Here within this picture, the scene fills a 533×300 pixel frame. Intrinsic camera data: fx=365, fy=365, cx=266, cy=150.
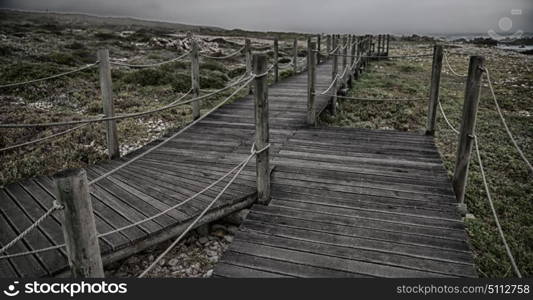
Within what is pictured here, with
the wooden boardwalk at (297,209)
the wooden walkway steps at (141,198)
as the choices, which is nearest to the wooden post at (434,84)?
the wooden boardwalk at (297,209)

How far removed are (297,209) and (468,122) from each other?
81.3 inches

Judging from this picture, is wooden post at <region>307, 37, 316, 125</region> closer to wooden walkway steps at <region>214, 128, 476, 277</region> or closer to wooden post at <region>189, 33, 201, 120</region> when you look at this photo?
wooden walkway steps at <region>214, 128, 476, 277</region>

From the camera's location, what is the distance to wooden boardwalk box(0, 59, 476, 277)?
292 centimetres

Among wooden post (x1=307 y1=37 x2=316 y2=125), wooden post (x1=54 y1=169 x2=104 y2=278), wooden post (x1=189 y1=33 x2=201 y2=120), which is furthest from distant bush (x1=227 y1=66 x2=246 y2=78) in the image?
wooden post (x1=54 y1=169 x2=104 y2=278)

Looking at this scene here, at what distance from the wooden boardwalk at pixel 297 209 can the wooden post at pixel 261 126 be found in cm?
14

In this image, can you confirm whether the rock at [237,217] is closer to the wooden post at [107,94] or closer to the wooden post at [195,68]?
the wooden post at [107,94]

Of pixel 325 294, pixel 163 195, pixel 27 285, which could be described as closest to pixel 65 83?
pixel 163 195

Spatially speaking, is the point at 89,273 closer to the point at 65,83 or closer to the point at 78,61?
the point at 65,83

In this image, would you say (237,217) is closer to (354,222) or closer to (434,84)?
(354,222)

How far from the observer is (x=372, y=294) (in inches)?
104

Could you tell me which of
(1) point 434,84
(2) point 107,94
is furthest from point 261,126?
(1) point 434,84

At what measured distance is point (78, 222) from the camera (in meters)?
1.88

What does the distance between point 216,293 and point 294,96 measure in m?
7.31

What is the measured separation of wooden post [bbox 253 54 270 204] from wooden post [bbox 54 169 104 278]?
202 centimetres
